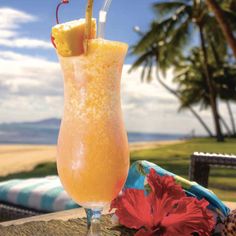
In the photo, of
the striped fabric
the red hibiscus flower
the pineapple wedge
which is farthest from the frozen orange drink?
the striped fabric

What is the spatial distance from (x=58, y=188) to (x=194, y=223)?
7.17 feet

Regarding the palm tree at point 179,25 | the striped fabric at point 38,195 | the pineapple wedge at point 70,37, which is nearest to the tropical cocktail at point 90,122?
the pineapple wedge at point 70,37

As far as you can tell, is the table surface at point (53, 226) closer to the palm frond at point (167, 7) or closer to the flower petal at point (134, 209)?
the flower petal at point (134, 209)

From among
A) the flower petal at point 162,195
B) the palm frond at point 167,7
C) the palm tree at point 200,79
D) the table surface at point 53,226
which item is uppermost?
the palm frond at point 167,7

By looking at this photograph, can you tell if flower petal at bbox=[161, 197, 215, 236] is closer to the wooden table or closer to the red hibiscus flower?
the red hibiscus flower

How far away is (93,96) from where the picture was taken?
1.25m

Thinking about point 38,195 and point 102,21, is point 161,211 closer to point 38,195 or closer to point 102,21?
point 102,21

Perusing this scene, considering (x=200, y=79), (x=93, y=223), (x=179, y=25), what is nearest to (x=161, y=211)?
(x=93, y=223)

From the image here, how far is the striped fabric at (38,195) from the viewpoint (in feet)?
10.1

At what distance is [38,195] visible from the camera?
317 cm

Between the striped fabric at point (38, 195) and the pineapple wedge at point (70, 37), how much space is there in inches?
75.9

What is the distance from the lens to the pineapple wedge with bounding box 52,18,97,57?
1.21m

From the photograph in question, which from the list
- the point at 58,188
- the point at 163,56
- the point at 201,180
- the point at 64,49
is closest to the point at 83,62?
the point at 64,49

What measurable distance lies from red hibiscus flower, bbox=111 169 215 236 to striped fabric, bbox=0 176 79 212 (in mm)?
1976
